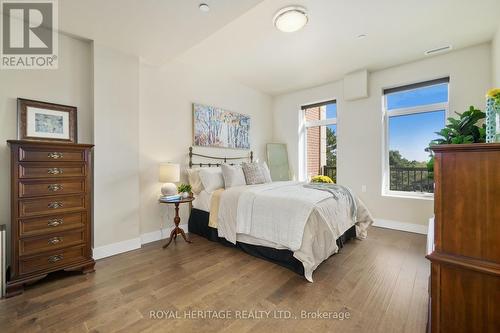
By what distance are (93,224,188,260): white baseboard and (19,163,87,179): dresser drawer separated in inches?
39.4

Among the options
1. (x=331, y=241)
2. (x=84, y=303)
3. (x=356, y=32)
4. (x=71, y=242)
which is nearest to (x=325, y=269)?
(x=331, y=241)

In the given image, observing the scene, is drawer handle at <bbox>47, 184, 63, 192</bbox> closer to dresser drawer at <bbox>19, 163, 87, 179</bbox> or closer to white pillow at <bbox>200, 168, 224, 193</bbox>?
dresser drawer at <bbox>19, 163, 87, 179</bbox>

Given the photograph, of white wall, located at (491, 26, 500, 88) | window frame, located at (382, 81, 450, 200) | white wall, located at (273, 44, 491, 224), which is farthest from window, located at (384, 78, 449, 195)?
white wall, located at (491, 26, 500, 88)

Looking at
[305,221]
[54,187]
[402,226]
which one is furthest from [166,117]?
[402,226]

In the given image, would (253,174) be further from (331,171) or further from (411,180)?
(411,180)

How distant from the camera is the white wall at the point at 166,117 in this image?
3186 mm

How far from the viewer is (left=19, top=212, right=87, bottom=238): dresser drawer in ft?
6.32

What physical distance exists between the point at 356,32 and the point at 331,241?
2600 mm

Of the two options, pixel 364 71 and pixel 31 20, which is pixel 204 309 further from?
pixel 364 71

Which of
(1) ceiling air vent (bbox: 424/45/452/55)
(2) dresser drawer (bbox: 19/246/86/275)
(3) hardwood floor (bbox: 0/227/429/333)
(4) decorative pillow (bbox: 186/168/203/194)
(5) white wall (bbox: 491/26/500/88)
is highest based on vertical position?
(1) ceiling air vent (bbox: 424/45/452/55)

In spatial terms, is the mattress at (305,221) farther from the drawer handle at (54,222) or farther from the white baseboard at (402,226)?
the drawer handle at (54,222)

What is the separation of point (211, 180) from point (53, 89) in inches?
84.5

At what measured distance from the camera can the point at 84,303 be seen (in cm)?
176

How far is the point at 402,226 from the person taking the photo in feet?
12.2
